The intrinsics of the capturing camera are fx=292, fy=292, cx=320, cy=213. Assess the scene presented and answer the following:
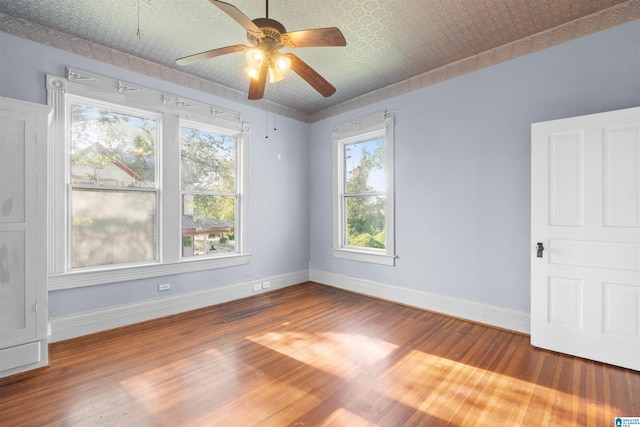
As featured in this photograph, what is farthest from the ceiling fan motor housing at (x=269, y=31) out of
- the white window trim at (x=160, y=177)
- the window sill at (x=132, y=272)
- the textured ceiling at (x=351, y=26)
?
the window sill at (x=132, y=272)

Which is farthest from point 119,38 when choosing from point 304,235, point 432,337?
point 432,337

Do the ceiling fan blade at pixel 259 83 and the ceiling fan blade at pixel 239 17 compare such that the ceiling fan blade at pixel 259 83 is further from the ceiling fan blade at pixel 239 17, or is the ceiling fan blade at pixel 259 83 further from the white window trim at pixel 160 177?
the white window trim at pixel 160 177

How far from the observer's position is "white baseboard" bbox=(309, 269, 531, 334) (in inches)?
121

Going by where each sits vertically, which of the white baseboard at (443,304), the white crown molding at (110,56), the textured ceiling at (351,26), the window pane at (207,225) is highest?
the textured ceiling at (351,26)

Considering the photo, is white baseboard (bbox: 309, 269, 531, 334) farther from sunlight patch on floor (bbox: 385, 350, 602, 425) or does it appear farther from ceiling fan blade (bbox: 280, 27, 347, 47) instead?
ceiling fan blade (bbox: 280, 27, 347, 47)

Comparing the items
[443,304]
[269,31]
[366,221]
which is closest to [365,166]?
[366,221]

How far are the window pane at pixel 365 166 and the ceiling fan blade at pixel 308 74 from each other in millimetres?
2108

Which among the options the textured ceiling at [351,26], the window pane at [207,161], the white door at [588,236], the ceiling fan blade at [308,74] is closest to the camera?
the ceiling fan blade at [308,74]

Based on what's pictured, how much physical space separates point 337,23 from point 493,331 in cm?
348

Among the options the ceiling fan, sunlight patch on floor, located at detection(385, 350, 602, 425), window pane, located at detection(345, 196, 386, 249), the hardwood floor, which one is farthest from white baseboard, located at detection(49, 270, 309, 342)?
the ceiling fan

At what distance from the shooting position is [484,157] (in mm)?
3293

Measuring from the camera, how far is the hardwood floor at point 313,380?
1.81m

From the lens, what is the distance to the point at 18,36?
8.79 feet

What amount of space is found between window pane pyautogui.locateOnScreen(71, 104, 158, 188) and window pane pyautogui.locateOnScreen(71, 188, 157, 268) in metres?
0.16
